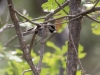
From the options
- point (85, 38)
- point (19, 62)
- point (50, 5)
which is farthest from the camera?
point (85, 38)

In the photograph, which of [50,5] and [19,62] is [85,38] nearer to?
[19,62]

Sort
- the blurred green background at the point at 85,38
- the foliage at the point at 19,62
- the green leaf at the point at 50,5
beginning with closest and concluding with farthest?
the green leaf at the point at 50,5 → the foliage at the point at 19,62 → the blurred green background at the point at 85,38

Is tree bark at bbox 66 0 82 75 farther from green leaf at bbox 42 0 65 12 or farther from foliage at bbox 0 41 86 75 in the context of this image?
foliage at bbox 0 41 86 75

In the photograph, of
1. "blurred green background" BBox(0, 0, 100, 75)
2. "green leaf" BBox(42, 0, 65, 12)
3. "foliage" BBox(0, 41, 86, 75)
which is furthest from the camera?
"blurred green background" BBox(0, 0, 100, 75)

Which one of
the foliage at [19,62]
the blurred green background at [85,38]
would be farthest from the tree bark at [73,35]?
the blurred green background at [85,38]

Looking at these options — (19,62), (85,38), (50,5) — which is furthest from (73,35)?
(85,38)

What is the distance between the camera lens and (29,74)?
124 centimetres

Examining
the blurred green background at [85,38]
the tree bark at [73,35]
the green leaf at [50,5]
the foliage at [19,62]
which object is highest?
the green leaf at [50,5]

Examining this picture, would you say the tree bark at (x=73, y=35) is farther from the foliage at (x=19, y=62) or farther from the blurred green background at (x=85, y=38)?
the blurred green background at (x=85, y=38)

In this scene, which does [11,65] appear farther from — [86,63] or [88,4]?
[86,63]

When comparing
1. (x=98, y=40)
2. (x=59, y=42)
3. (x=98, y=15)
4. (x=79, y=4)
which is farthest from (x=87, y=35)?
(x=79, y=4)

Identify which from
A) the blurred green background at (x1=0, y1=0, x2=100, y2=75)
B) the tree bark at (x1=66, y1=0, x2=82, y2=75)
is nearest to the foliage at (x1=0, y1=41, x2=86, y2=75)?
the tree bark at (x1=66, y1=0, x2=82, y2=75)

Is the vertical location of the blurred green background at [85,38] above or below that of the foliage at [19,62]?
below

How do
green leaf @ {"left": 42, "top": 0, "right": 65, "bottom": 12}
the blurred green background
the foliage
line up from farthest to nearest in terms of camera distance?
the blurred green background < the foliage < green leaf @ {"left": 42, "top": 0, "right": 65, "bottom": 12}
